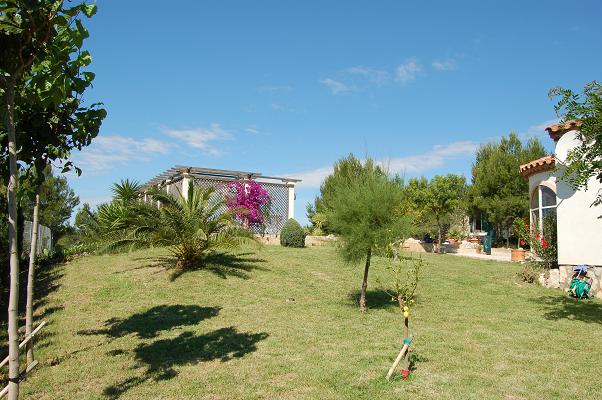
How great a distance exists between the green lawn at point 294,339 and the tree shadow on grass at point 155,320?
1.3 inches

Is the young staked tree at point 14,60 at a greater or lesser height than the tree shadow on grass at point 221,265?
greater

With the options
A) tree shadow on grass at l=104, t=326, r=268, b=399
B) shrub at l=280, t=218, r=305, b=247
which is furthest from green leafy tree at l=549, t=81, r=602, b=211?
shrub at l=280, t=218, r=305, b=247

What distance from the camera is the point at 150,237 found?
453 inches

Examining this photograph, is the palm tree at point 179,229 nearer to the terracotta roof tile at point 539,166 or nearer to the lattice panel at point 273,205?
the terracotta roof tile at point 539,166

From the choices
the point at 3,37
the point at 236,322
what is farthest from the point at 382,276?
the point at 3,37

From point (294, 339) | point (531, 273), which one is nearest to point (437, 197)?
point (531, 273)

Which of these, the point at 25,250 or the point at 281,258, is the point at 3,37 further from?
the point at 25,250

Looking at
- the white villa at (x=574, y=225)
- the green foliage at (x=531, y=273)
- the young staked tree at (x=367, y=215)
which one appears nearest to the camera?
the young staked tree at (x=367, y=215)

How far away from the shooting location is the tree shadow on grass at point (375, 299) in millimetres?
9227

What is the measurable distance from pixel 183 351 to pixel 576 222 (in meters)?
10.1

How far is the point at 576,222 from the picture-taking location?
1101 centimetres

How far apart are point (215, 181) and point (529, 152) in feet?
78.0

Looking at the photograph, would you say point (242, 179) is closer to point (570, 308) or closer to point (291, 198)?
point (291, 198)

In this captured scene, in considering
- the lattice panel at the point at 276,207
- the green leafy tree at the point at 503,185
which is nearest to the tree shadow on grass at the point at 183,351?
the lattice panel at the point at 276,207
